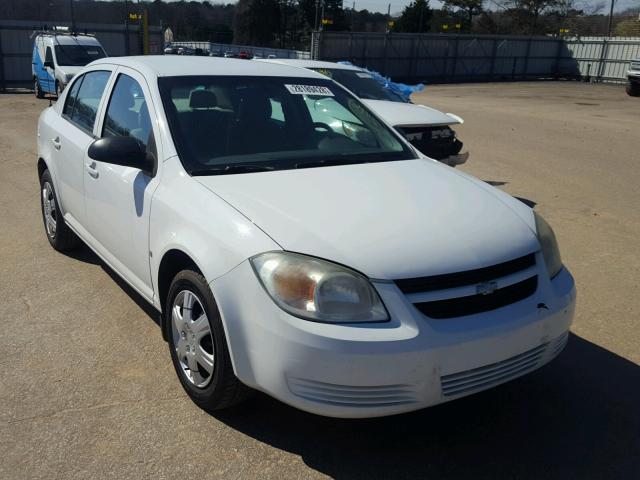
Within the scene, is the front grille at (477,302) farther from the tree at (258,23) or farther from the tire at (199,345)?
the tree at (258,23)

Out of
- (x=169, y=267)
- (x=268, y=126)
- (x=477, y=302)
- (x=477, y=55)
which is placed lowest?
(x=169, y=267)

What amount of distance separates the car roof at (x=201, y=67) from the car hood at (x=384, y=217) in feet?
3.30

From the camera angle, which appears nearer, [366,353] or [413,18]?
[366,353]

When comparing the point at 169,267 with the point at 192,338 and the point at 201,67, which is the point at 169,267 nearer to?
the point at 192,338

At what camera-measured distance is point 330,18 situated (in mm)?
61031

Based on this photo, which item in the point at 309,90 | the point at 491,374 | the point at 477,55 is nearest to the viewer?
the point at 491,374

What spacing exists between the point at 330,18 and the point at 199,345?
62.1 metres

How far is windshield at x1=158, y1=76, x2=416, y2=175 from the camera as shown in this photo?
3518 millimetres

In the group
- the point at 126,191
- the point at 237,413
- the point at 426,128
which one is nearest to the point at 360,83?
the point at 426,128

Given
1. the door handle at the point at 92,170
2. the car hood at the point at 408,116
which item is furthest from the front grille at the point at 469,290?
the car hood at the point at 408,116

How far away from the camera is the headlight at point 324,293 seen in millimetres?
2529

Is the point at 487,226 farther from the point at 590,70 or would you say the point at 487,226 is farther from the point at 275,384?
the point at 590,70

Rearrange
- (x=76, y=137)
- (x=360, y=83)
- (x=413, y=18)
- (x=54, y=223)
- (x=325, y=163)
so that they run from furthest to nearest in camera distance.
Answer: (x=413, y=18)
(x=360, y=83)
(x=54, y=223)
(x=76, y=137)
(x=325, y=163)

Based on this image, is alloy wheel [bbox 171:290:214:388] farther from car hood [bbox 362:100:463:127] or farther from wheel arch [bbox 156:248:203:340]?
car hood [bbox 362:100:463:127]
